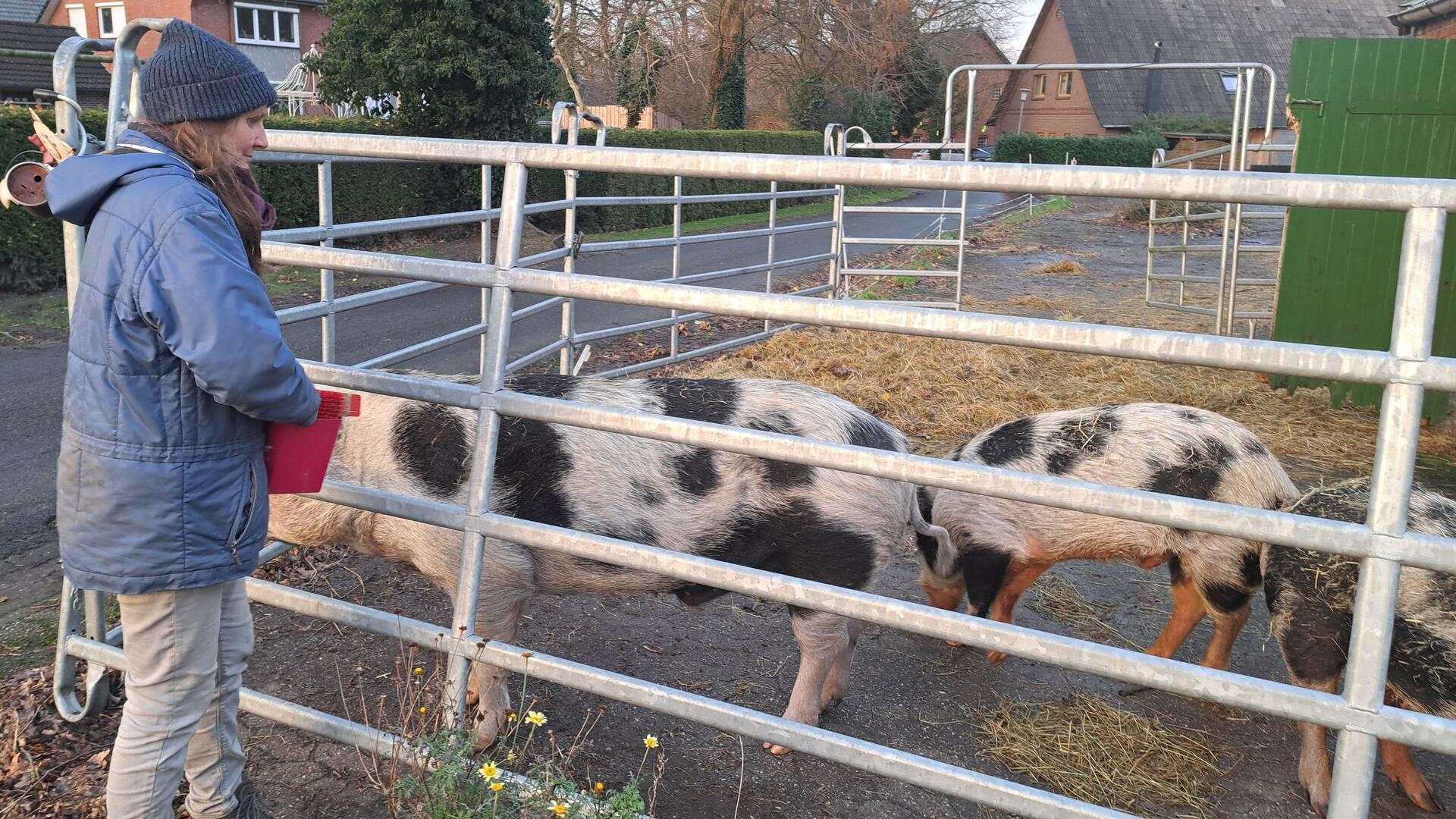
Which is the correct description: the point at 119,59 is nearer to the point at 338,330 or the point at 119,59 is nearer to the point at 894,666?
the point at 894,666

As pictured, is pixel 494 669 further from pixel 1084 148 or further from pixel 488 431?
pixel 1084 148

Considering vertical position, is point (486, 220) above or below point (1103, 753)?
above

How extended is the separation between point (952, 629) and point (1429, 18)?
15.3 metres

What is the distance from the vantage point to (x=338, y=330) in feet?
34.5

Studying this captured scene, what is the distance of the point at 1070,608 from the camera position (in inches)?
187

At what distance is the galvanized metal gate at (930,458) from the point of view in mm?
1945

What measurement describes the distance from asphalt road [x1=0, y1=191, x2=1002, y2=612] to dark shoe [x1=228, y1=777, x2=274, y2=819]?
2227mm

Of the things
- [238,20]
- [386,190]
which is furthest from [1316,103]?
[238,20]

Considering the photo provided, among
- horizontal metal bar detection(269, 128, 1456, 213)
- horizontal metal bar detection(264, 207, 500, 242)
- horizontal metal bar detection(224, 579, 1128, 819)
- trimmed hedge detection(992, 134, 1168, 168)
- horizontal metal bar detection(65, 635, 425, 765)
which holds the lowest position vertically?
horizontal metal bar detection(65, 635, 425, 765)

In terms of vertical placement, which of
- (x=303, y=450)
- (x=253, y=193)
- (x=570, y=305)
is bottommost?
(x=570, y=305)

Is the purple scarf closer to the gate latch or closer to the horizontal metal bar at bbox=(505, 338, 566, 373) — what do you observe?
the horizontal metal bar at bbox=(505, 338, 566, 373)

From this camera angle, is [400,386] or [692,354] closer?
[400,386]

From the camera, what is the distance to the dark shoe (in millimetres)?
2639

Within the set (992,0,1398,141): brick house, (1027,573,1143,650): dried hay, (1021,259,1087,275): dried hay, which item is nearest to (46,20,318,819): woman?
(1027,573,1143,650): dried hay
